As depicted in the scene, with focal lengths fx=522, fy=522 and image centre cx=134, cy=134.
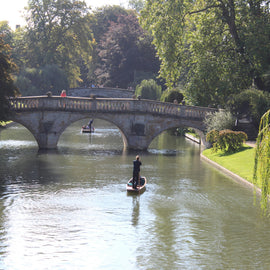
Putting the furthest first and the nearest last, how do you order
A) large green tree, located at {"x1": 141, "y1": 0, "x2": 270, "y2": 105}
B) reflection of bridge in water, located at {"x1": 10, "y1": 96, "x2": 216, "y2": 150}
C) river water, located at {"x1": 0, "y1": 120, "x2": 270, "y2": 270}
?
1. large green tree, located at {"x1": 141, "y1": 0, "x2": 270, "y2": 105}
2. reflection of bridge in water, located at {"x1": 10, "y1": 96, "x2": 216, "y2": 150}
3. river water, located at {"x1": 0, "y1": 120, "x2": 270, "y2": 270}

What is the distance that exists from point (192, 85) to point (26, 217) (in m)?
26.1

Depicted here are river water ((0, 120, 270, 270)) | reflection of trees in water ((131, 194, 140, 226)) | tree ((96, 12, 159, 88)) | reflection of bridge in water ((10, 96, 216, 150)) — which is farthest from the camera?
tree ((96, 12, 159, 88))

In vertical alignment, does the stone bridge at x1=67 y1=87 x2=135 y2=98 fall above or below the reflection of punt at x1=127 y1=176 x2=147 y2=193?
above

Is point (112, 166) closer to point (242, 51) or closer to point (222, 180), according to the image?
point (222, 180)

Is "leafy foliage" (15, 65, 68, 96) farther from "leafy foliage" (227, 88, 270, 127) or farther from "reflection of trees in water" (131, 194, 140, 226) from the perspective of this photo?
"reflection of trees in water" (131, 194, 140, 226)

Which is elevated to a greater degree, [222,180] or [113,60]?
[113,60]

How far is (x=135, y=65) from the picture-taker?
88.1 m

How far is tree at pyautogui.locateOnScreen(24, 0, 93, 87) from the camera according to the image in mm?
83938

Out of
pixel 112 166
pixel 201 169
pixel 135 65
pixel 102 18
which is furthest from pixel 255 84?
pixel 102 18

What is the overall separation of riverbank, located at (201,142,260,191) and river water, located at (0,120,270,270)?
0.56m

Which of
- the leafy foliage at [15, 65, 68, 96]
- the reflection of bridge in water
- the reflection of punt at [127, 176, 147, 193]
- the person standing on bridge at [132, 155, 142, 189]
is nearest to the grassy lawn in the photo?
the reflection of bridge in water

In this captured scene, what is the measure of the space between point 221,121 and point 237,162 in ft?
26.6

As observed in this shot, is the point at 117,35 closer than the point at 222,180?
No

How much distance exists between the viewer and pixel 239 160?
3089 centimetres
